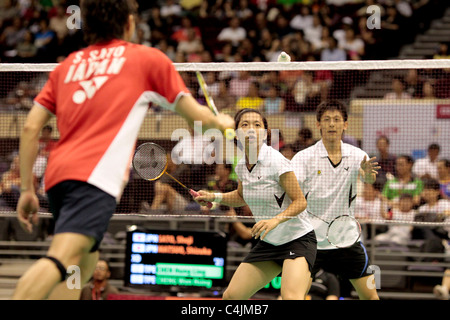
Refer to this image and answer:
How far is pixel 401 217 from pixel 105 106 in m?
4.78

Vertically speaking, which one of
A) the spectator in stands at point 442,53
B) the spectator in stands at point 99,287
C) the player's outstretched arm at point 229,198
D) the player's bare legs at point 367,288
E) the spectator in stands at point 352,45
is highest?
the spectator in stands at point 352,45

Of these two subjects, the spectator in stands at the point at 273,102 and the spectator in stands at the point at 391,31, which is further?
the spectator in stands at the point at 391,31

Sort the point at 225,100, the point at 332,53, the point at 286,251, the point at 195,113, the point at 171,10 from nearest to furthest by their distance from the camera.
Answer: the point at 195,113, the point at 286,251, the point at 225,100, the point at 332,53, the point at 171,10

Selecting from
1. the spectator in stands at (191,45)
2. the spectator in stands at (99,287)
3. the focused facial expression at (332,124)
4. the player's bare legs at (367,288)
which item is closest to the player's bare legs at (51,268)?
the focused facial expression at (332,124)

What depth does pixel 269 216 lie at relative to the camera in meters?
5.48

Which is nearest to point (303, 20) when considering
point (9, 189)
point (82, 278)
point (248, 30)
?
point (248, 30)

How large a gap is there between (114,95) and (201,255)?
467cm

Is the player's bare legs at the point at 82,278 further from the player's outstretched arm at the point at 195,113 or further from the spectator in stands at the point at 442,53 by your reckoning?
the spectator in stands at the point at 442,53

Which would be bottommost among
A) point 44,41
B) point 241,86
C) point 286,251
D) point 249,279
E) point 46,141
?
point 249,279

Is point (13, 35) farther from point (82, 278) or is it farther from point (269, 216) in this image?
point (82, 278)

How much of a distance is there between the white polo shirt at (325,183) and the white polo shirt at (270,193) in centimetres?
36

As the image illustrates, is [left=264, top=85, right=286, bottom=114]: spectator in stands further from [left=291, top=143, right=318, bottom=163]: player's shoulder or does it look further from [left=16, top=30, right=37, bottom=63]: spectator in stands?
[left=16, top=30, right=37, bottom=63]: spectator in stands

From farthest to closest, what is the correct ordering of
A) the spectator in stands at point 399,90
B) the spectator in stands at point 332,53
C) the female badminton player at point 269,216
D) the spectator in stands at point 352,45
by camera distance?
1. the spectator in stands at point 352,45
2. the spectator in stands at point 332,53
3. the spectator in stands at point 399,90
4. the female badminton player at point 269,216

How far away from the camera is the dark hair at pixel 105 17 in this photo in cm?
349
